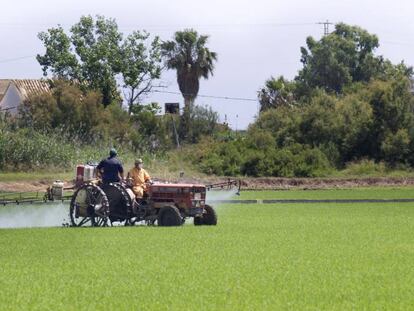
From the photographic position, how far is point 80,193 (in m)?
29.0

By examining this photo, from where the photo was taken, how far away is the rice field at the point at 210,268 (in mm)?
14781

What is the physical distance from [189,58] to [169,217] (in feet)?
232

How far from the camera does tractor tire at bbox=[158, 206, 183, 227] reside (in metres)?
29.2

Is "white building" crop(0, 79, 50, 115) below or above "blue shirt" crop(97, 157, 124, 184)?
above

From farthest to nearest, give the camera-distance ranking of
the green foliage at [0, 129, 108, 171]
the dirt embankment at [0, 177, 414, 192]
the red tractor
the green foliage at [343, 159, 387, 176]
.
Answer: the green foliage at [343, 159, 387, 176], the dirt embankment at [0, 177, 414, 192], the green foliage at [0, 129, 108, 171], the red tractor

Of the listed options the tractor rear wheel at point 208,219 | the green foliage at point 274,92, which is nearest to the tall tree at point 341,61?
the green foliage at point 274,92

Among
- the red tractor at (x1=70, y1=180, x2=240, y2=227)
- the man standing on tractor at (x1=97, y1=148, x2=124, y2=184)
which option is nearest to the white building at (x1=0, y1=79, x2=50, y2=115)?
the red tractor at (x1=70, y1=180, x2=240, y2=227)

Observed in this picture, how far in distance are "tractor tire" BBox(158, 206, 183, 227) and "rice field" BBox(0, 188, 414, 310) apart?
0.80 m

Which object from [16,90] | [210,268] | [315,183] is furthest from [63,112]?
[210,268]

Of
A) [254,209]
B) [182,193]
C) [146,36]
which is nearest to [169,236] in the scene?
[182,193]

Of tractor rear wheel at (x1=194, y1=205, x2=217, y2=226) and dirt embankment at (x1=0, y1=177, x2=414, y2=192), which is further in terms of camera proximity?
dirt embankment at (x1=0, y1=177, x2=414, y2=192)

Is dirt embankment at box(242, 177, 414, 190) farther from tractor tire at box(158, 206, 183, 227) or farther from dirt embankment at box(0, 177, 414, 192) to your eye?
tractor tire at box(158, 206, 183, 227)

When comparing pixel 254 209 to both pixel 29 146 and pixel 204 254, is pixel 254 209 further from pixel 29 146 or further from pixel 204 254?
pixel 29 146

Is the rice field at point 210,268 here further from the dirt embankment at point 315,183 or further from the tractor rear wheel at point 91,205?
the dirt embankment at point 315,183
